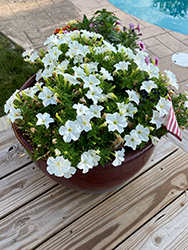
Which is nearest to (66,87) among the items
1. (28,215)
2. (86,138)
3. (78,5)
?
(86,138)

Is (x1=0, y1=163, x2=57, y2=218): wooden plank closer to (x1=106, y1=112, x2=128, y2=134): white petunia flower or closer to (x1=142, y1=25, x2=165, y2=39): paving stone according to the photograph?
(x1=106, y1=112, x2=128, y2=134): white petunia flower

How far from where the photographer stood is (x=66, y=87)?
3.43ft

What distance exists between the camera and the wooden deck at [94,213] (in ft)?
3.71

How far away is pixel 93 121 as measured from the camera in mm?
1028

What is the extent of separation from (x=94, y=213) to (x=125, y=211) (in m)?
0.17

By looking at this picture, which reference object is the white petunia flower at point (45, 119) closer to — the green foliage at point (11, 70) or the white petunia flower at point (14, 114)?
the white petunia flower at point (14, 114)

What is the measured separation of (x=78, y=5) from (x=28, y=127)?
3.93 meters

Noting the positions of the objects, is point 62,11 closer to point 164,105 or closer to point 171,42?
point 171,42

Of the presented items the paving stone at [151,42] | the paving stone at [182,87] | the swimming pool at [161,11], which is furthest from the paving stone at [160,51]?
the swimming pool at [161,11]

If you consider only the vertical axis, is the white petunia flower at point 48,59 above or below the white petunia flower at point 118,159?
above

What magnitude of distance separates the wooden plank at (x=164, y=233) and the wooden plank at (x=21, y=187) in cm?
53

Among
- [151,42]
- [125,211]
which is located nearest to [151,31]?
[151,42]

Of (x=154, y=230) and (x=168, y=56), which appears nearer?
(x=154, y=230)

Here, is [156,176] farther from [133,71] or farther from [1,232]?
[1,232]
